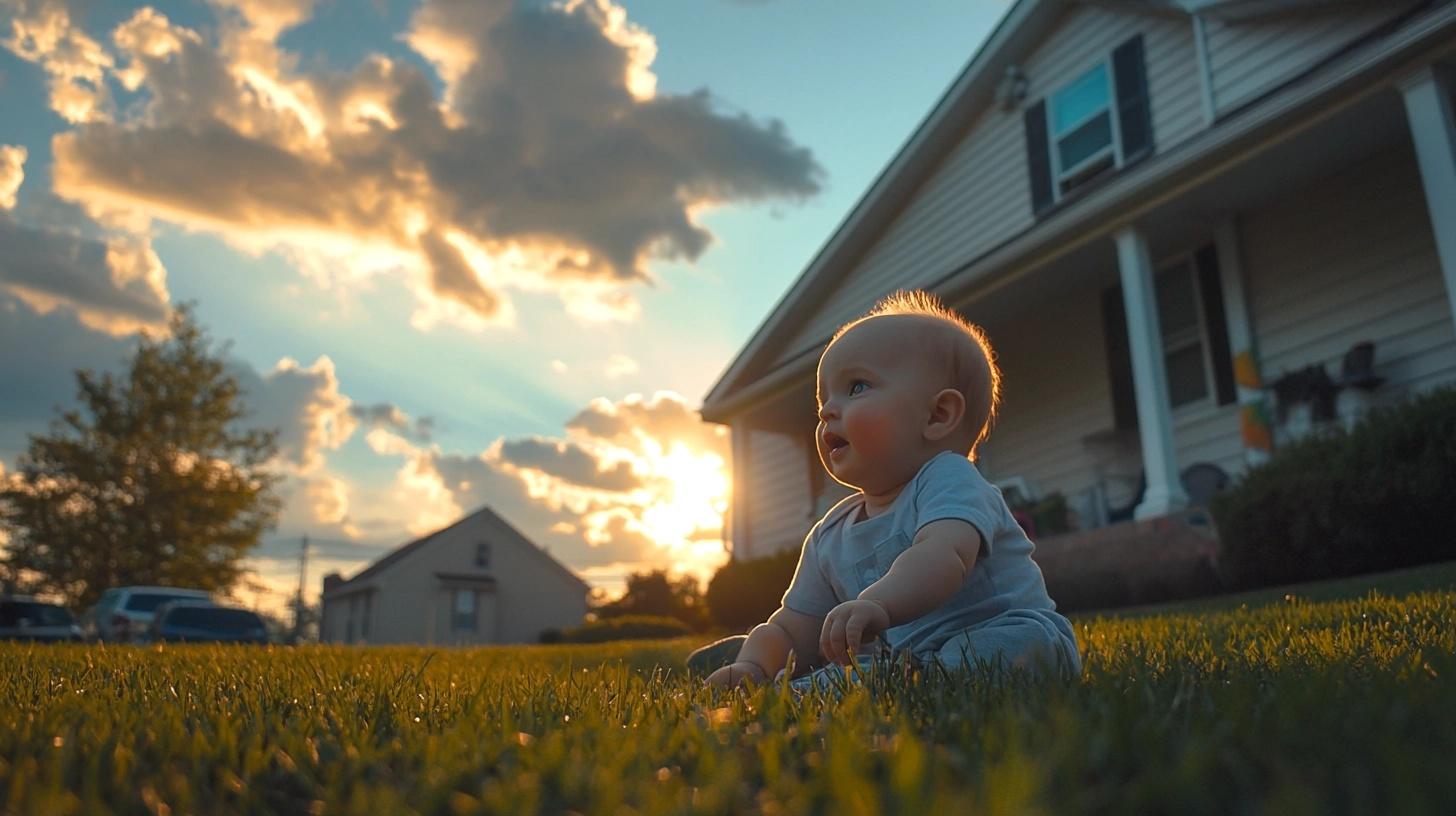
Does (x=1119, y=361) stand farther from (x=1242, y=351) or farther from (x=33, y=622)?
(x=33, y=622)

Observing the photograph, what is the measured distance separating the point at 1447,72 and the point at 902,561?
25.1 ft

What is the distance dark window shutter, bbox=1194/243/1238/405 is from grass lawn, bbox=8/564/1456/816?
27.0 ft

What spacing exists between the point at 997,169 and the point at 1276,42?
3.85 metres

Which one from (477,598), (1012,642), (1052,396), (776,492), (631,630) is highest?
(1052,396)

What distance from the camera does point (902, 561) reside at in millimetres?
2307

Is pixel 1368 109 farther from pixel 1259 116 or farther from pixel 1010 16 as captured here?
pixel 1010 16

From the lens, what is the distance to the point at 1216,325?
32.5 feet

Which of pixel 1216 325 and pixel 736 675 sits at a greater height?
pixel 1216 325

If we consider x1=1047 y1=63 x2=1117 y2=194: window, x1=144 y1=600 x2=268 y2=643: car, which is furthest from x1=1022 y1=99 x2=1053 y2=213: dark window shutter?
x1=144 y1=600 x2=268 y2=643: car

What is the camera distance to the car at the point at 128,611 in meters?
17.2

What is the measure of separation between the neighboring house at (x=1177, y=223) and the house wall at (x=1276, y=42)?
2cm

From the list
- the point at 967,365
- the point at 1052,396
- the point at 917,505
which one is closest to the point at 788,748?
the point at 917,505

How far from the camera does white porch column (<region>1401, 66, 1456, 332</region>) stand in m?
7.17

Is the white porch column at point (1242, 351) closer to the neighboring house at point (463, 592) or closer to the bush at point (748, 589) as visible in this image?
the bush at point (748, 589)
